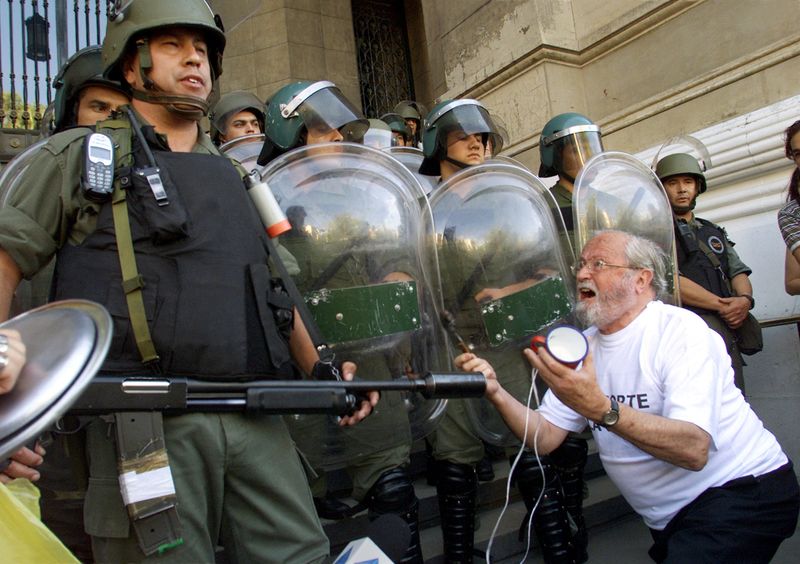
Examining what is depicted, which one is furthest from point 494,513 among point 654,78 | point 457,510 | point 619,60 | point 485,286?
point 619,60

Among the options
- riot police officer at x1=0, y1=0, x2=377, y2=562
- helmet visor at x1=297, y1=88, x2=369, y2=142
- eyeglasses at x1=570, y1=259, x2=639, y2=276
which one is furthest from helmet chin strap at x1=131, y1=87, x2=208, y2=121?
eyeglasses at x1=570, y1=259, x2=639, y2=276

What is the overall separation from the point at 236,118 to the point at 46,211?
9.74ft

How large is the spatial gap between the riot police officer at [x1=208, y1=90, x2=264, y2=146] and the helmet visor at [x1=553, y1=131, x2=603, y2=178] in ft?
6.34

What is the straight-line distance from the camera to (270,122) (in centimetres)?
308

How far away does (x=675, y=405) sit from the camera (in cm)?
195

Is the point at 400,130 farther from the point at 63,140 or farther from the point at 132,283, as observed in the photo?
the point at 132,283

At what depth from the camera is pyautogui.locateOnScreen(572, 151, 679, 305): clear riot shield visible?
3.02 meters

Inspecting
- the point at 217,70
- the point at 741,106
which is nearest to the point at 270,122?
the point at 217,70

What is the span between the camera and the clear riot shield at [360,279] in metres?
2.21

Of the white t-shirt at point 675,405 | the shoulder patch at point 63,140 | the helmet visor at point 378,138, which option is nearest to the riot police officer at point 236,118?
the helmet visor at point 378,138

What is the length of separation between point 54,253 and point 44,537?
2.50 feet

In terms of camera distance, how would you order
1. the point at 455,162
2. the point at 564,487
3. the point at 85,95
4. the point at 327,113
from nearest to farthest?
the point at 85,95, the point at 327,113, the point at 564,487, the point at 455,162

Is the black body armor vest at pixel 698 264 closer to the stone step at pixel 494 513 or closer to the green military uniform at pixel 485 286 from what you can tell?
the stone step at pixel 494 513

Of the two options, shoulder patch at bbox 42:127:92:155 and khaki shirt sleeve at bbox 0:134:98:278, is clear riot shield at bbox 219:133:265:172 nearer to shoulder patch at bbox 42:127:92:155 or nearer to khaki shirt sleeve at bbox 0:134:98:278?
shoulder patch at bbox 42:127:92:155
